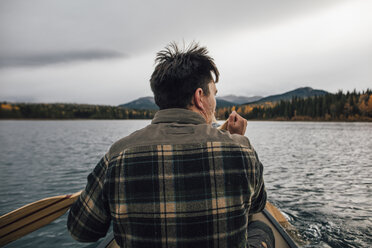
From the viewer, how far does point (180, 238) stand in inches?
67.2

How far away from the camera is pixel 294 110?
127500 mm

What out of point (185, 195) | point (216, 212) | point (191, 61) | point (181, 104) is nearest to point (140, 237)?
point (185, 195)

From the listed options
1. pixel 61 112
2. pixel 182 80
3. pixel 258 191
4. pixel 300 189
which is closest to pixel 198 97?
pixel 182 80

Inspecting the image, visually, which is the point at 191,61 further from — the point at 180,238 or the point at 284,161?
the point at 284,161

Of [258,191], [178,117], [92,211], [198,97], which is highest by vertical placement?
[198,97]

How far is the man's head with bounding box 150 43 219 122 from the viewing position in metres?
2.02

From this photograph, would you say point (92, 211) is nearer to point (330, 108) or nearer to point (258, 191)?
point (258, 191)

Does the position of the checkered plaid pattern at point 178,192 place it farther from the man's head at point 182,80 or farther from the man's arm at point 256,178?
the man's head at point 182,80

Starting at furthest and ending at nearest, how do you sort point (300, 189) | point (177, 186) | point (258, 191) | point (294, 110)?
point (294, 110)
point (300, 189)
point (258, 191)
point (177, 186)

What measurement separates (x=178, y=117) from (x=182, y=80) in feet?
1.15

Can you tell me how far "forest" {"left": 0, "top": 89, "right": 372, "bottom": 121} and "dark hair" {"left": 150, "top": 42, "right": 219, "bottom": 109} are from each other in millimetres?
82502

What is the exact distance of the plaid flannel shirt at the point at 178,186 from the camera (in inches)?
66.6

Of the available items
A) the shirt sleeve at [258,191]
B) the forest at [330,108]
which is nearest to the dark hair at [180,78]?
the shirt sleeve at [258,191]

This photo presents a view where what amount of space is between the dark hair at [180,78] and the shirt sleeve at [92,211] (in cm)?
75
